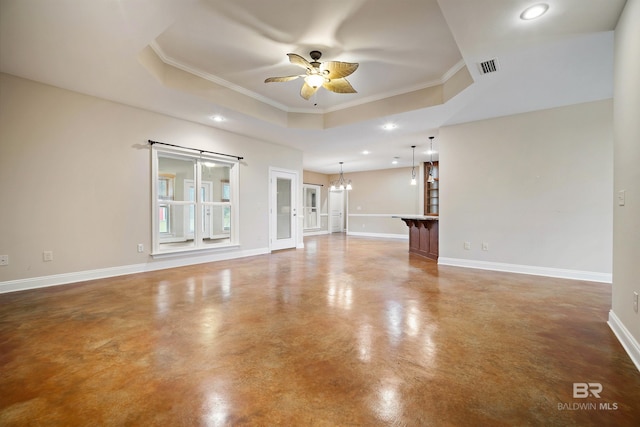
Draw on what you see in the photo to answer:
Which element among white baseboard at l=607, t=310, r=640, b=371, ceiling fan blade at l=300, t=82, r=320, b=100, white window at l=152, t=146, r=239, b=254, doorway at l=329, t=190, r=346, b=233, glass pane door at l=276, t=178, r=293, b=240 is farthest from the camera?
doorway at l=329, t=190, r=346, b=233

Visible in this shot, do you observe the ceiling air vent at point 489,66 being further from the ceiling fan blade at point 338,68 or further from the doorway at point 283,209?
the doorway at point 283,209

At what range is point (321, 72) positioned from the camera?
3.26 metres

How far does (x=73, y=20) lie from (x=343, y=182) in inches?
381

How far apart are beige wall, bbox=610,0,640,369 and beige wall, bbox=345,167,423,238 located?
24.0ft

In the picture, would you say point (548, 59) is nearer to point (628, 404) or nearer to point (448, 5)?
point (448, 5)

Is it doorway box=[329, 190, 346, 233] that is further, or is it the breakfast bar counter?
doorway box=[329, 190, 346, 233]

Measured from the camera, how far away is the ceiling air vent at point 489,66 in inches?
118

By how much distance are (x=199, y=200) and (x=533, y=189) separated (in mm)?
6027

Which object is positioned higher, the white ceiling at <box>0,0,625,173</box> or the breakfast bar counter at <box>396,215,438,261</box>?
the white ceiling at <box>0,0,625,173</box>

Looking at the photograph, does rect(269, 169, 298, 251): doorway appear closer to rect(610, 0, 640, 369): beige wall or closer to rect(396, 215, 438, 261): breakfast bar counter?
rect(396, 215, 438, 261): breakfast bar counter

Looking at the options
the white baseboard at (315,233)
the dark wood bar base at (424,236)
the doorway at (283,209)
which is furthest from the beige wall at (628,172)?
the white baseboard at (315,233)

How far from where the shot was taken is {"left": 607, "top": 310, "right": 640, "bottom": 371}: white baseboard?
182 cm

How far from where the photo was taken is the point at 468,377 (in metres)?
1.68

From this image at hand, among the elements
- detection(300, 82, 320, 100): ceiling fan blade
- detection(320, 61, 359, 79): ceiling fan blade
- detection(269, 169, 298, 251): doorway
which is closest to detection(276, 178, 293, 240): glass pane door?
detection(269, 169, 298, 251): doorway
